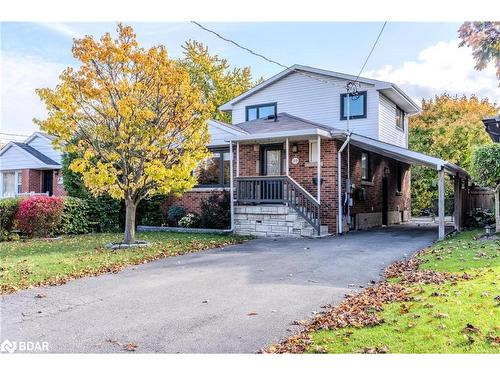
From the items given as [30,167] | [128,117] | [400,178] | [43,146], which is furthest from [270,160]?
[43,146]

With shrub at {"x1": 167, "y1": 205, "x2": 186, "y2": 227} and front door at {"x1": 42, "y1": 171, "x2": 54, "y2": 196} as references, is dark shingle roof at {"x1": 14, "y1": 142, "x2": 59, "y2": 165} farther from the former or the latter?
shrub at {"x1": 167, "y1": 205, "x2": 186, "y2": 227}

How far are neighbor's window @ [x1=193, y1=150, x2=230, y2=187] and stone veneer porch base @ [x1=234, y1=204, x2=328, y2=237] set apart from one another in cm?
160

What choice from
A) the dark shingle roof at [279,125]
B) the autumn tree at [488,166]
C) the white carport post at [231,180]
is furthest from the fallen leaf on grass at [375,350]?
the dark shingle roof at [279,125]

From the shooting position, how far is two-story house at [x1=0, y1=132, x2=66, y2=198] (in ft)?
66.2

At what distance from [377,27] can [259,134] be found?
712 centimetres

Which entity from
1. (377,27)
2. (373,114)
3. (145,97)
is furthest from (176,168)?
(373,114)

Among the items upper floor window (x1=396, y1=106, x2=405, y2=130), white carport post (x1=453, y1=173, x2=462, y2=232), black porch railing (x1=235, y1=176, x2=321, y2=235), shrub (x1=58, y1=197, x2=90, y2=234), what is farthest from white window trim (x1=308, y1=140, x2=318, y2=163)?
shrub (x1=58, y1=197, x2=90, y2=234)

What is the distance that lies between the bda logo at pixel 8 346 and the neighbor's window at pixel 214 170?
1008cm

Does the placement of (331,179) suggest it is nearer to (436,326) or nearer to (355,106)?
(355,106)

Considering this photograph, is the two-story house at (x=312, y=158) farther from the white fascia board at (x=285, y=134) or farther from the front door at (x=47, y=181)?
the front door at (x=47, y=181)

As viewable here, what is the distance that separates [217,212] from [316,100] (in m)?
5.43

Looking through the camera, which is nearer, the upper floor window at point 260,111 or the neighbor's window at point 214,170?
the neighbor's window at point 214,170

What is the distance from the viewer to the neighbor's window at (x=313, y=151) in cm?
1252

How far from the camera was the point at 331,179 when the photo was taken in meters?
12.3
